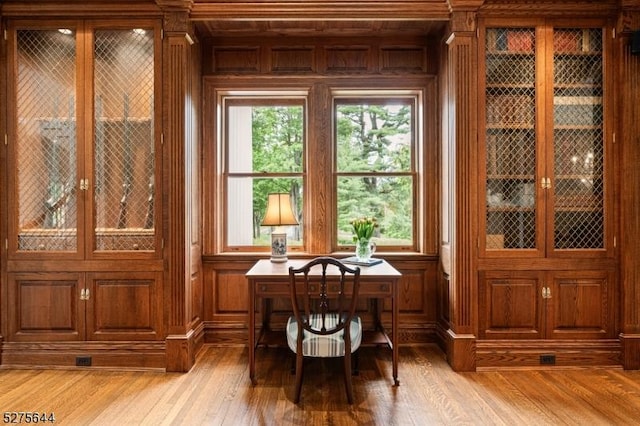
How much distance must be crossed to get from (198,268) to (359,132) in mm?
1925

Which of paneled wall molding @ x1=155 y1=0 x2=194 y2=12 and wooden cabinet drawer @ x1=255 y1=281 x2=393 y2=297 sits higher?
paneled wall molding @ x1=155 y1=0 x2=194 y2=12

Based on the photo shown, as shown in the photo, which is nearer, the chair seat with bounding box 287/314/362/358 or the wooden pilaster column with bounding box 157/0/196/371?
the chair seat with bounding box 287/314/362/358

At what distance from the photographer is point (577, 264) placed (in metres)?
3.39

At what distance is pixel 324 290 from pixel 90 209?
2.02m

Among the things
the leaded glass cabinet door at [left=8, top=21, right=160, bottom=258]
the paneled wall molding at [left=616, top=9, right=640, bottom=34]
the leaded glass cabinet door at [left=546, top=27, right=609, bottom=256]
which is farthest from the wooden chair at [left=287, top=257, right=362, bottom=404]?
the paneled wall molding at [left=616, top=9, right=640, bottom=34]

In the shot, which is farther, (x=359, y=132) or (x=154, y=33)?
(x=359, y=132)

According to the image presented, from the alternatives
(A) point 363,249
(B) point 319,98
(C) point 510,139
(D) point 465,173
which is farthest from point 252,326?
(C) point 510,139

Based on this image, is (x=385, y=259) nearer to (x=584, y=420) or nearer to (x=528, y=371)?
(x=528, y=371)

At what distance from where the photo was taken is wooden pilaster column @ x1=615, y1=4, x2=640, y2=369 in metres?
3.34

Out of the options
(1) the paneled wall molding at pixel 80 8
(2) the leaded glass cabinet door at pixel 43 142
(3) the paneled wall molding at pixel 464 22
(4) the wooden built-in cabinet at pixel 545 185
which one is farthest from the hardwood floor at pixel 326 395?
(1) the paneled wall molding at pixel 80 8

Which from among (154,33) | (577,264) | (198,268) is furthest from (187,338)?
(577,264)

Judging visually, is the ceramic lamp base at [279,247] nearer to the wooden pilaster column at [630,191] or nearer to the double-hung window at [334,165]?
the double-hung window at [334,165]

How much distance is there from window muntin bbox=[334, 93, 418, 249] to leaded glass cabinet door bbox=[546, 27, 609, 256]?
1208 millimetres

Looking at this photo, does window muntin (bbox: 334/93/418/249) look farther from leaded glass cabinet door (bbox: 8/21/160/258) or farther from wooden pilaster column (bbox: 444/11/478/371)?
leaded glass cabinet door (bbox: 8/21/160/258)
